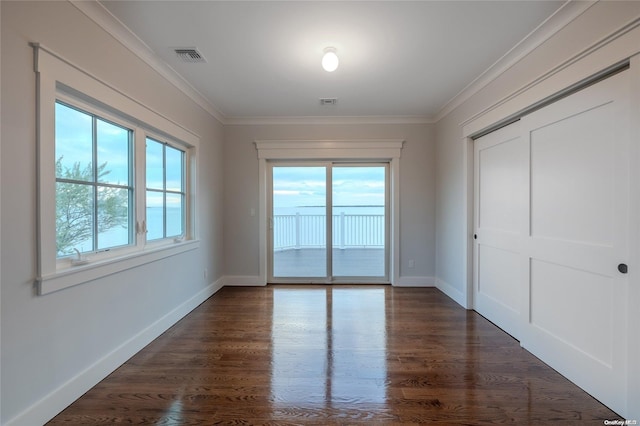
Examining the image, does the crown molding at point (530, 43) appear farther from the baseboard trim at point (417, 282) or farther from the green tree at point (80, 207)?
the green tree at point (80, 207)

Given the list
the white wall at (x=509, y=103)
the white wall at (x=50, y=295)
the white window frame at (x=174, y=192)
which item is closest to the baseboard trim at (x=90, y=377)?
the white wall at (x=50, y=295)

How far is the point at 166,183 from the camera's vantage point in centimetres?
305

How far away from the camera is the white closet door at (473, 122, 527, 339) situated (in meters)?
2.68

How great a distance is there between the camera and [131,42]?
2.28m

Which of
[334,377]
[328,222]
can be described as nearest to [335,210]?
[328,222]

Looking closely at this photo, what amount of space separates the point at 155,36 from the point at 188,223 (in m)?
1.99

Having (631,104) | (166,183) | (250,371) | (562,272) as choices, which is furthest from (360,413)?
(166,183)

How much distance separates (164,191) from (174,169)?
36 cm

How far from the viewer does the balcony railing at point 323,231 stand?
180 inches

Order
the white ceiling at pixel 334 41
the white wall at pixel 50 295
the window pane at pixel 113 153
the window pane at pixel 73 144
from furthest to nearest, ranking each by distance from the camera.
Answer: the window pane at pixel 113 153
the white ceiling at pixel 334 41
the window pane at pixel 73 144
the white wall at pixel 50 295

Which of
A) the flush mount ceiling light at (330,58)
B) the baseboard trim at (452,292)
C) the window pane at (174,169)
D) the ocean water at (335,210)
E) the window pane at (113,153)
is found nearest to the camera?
the window pane at (113,153)

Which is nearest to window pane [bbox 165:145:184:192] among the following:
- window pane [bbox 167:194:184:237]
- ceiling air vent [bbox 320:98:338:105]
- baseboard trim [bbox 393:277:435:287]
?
window pane [bbox 167:194:184:237]

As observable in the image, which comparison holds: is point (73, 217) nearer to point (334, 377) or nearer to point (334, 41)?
point (334, 377)

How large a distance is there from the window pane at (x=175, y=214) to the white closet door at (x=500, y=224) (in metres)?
3.50
